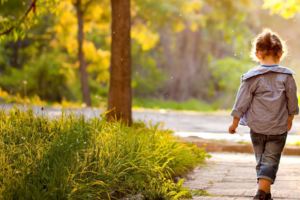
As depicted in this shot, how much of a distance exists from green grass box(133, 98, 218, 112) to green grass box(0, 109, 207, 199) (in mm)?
28272

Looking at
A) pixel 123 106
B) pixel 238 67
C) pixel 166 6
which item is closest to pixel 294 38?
pixel 238 67

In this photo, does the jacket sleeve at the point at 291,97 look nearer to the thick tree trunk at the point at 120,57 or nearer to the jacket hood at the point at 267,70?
the jacket hood at the point at 267,70

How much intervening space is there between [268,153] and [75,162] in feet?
5.98

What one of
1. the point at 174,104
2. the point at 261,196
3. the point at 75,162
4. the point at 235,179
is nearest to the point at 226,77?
the point at 174,104

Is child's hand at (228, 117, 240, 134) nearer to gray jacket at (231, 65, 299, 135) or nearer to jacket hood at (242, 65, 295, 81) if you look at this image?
gray jacket at (231, 65, 299, 135)

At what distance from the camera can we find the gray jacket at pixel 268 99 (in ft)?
22.3

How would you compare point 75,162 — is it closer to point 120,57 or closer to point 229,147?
point 120,57

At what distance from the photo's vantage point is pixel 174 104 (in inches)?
1469

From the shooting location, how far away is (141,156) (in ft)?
23.7

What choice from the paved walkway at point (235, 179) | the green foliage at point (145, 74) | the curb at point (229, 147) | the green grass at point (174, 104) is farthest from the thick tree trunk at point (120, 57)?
the green foliage at point (145, 74)

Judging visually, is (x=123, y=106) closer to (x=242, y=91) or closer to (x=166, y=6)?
(x=242, y=91)

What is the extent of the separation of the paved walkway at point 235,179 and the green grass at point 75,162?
391 mm

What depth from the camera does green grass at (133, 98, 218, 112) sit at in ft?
120

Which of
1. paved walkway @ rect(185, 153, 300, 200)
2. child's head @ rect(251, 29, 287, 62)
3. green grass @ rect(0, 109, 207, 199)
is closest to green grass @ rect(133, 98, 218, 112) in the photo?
paved walkway @ rect(185, 153, 300, 200)
